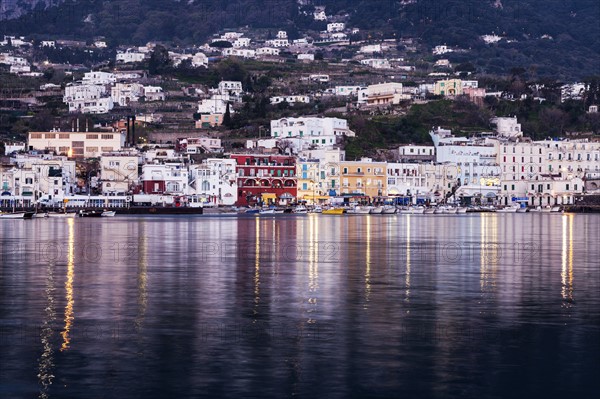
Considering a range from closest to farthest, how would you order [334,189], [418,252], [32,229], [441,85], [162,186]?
1. [418,252]
2. [32,229]
3. [162,186]
4. [334,189]
5. [441,85]

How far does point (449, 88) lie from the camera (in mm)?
167500

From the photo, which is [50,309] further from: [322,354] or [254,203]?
[254,203]

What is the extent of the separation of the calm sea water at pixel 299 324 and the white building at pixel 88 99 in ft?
391

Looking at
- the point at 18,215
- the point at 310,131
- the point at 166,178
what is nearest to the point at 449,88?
the point at 310,131

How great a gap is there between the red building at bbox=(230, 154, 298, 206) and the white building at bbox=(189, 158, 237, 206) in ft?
4.39

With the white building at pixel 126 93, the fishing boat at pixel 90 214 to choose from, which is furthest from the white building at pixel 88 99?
the fishing boat at pixel 90 214

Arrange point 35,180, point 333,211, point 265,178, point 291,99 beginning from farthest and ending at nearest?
point 291,99, point 265,178, point 333,211, point 35,180

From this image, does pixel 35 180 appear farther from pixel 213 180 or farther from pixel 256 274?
pixel 256 274

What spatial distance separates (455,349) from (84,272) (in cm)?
1876

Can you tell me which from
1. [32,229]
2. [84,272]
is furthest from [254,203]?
[84,272]

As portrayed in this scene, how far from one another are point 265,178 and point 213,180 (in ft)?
20.6

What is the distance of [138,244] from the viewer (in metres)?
54.7

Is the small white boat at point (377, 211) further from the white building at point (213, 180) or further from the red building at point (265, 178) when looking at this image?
the white building at point (213, 180)

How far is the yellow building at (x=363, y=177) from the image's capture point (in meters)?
128
